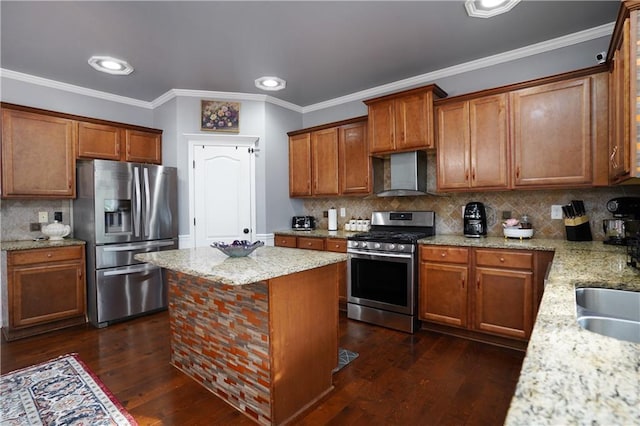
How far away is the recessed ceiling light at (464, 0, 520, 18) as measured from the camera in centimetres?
232

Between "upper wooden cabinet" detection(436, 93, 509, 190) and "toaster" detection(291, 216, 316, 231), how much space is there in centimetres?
194

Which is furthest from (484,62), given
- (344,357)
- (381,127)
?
(344,357)

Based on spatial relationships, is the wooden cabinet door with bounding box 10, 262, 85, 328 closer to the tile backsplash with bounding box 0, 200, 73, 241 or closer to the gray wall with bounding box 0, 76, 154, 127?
the tile backsplash with bounding box 0, 200, 73, 241

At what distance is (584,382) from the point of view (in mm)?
631

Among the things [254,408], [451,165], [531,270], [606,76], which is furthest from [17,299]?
[606,76]

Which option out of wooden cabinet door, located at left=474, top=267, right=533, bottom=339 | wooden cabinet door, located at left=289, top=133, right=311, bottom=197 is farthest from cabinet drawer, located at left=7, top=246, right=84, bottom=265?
wooden cabinet door, located at left=474, top=267, right=533, bottom=339

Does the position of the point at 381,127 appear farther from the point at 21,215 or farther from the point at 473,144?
the point at 21,215

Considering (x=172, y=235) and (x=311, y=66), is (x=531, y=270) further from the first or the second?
(x=172, y=235)

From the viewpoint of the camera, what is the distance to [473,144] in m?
3.11

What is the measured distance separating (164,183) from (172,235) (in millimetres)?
637

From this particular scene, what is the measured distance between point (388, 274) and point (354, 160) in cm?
149

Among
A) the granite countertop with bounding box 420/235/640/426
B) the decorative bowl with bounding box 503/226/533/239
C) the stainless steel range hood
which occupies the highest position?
the stainless steel range hood

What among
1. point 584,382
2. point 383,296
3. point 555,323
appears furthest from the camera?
point 383,296

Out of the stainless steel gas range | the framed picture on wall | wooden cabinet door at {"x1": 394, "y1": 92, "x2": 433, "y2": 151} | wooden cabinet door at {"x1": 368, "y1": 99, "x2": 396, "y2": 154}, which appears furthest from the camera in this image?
the framed picture on wall
